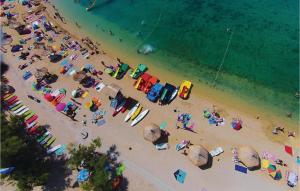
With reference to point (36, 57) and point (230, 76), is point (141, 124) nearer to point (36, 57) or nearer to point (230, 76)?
point (230, 76)

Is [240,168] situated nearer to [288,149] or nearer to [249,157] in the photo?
[249,157]

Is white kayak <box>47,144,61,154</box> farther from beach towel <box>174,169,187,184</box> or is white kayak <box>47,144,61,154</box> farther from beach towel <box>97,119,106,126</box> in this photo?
beach towel <box>174,169,187,184</box>

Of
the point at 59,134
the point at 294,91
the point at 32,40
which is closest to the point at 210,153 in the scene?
the point at 294,91

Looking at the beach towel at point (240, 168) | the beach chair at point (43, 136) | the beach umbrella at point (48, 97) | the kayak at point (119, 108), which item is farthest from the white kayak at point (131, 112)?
the beach towel at point (240, 168)

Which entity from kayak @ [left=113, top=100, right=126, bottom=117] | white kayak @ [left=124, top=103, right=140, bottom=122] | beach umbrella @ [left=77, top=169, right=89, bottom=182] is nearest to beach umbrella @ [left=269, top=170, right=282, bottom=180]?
white kayak @ [left=124, top=103, right=140, bottom=122]

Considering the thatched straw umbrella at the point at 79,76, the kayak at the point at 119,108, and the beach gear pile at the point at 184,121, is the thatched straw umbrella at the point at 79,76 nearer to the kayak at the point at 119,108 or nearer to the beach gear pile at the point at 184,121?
the kayak at the point at 119,108

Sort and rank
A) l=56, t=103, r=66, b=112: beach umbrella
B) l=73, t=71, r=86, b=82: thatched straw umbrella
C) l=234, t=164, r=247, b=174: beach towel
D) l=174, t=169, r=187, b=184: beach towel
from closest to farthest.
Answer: l=174, t=169, r=187, b=184: beach towel, l=234, t=164, r=247, b=174: beach towel, l=56, t=103, r=66, b=112: beach umbrella, l=73, t=71, r=86, b=82: thatched straw umbrella

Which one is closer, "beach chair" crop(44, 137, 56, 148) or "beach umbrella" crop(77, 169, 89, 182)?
"beach umbrella" crop(77, 169, 89, 182)
